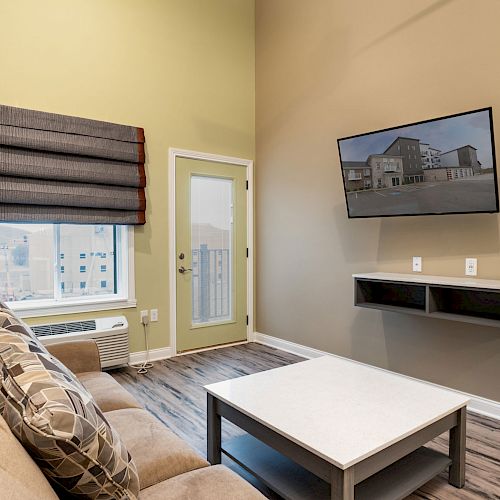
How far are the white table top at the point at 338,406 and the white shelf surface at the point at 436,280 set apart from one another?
2.75ft

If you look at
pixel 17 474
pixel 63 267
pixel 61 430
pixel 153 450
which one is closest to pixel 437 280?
pixel 153 450

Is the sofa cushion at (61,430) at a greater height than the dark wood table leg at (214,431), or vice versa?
the sofa cushion at (61,430)

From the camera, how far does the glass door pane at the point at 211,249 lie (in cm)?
446

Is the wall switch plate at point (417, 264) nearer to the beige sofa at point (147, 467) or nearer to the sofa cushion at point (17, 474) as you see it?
the beige sofa at point (147, 467)

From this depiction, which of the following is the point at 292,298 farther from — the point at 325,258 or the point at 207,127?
the point at 207,127

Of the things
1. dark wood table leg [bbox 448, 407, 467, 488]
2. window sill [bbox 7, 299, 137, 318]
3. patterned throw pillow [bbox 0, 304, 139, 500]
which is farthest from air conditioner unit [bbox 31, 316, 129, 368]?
dark wood table leg [bbox 448, 407, 467, 488]

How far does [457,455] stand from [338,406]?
2.34 ft

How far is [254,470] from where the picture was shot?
192 centimetres

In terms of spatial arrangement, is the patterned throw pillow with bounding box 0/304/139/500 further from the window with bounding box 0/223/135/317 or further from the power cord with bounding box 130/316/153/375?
the power cord with bounding box 130/316/153/375

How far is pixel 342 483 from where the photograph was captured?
147 cm

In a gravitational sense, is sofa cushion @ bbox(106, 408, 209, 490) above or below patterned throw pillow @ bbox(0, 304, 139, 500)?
below

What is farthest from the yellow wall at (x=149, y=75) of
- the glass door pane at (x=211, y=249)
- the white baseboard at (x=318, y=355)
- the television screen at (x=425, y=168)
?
the television screen at (x=425, y=168)

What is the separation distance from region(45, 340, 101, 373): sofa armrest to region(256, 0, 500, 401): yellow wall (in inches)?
91.5

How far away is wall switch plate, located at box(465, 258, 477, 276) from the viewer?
2.92 metres
